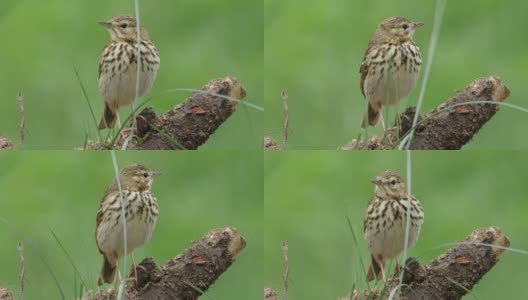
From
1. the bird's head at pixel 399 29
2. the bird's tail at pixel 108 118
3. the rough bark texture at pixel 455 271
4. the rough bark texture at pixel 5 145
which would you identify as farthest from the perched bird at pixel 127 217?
the bird's head at pixel 399 29

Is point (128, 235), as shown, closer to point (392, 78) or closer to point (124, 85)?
point (124, 85)

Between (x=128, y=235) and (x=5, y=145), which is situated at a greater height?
(x=5, y=145)

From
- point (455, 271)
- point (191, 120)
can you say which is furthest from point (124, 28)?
point (455, 271)

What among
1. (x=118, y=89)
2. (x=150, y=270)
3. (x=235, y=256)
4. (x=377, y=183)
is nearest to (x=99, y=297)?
(x=150, y=270)

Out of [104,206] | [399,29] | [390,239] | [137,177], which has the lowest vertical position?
[390,239]

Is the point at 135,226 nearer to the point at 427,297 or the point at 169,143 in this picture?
the point at 169,143

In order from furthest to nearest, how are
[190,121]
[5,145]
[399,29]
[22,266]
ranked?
[399,29] < [5,145] < [190,121] < [22,266]

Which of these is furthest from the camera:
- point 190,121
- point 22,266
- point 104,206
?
point 104,206
